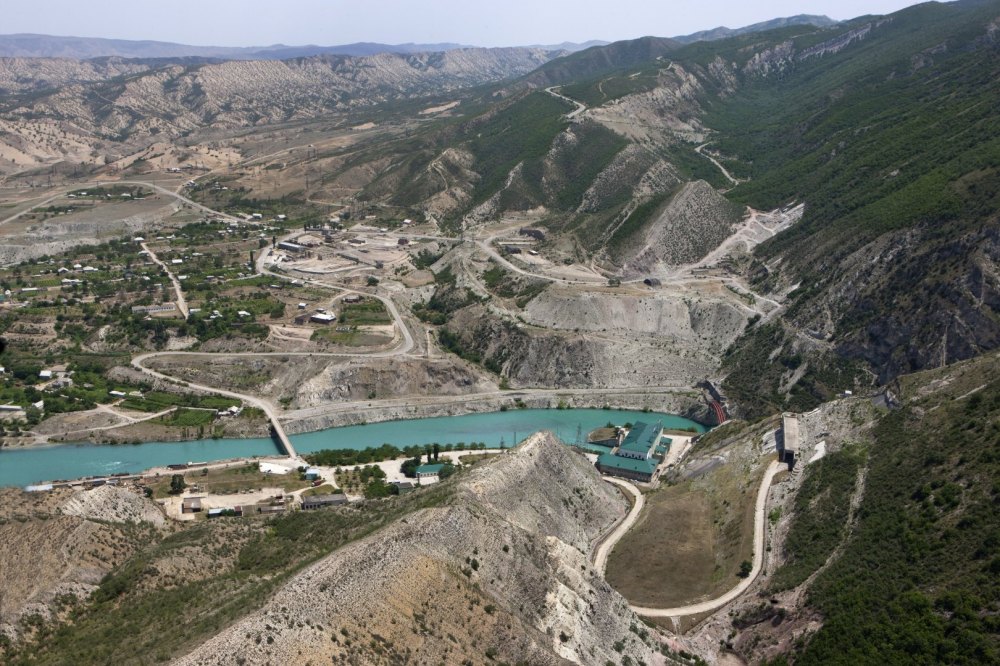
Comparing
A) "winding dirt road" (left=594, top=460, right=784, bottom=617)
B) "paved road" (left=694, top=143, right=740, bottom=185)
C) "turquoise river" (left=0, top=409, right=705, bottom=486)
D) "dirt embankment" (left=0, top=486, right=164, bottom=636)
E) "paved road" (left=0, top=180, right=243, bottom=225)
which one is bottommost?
"turquoise river" (left=0, top=409, right=705, bottom=486)

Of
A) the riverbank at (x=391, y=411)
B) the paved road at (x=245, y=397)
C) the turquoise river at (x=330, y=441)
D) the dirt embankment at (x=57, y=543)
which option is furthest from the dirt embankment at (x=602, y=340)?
the dirt embankment at (x=57, y=543)

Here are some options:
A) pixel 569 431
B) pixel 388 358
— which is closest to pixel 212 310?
pixel 388 358

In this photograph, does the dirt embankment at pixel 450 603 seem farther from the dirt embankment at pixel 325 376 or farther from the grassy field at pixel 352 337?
the grassy field at pixel 352 337

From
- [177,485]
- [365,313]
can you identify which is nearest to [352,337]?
[365,313]

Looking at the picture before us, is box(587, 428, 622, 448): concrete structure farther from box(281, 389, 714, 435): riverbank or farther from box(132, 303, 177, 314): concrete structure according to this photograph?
box(132, 303, 177, 314): concrete structure

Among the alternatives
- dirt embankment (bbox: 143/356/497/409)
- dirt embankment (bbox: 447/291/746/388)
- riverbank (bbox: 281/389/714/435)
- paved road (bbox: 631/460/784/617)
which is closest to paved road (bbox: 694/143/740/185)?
dirt embankment (bbox: 447/291/746/388)

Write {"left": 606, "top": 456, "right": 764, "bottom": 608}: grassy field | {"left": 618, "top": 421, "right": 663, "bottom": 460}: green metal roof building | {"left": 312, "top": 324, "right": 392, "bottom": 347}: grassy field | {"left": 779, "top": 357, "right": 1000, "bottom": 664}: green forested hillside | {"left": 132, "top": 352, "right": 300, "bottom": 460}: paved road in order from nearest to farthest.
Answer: {"left": 779, "top": 357, "right": 1000, "bottom": 664}: green forested hillside < {"left": 606, "top": 456, "right": 764, "bottom": 608}: grassy field < {"left": 618, "top": 421, "right": 663, "bottom": 460}: green metal roof building < {"left": 132, "top": 352, "right": 300, "bottom": 460}: paved road < {"left": 312, "top": 324, "right": 392, "bottom": 347}: grassy field
